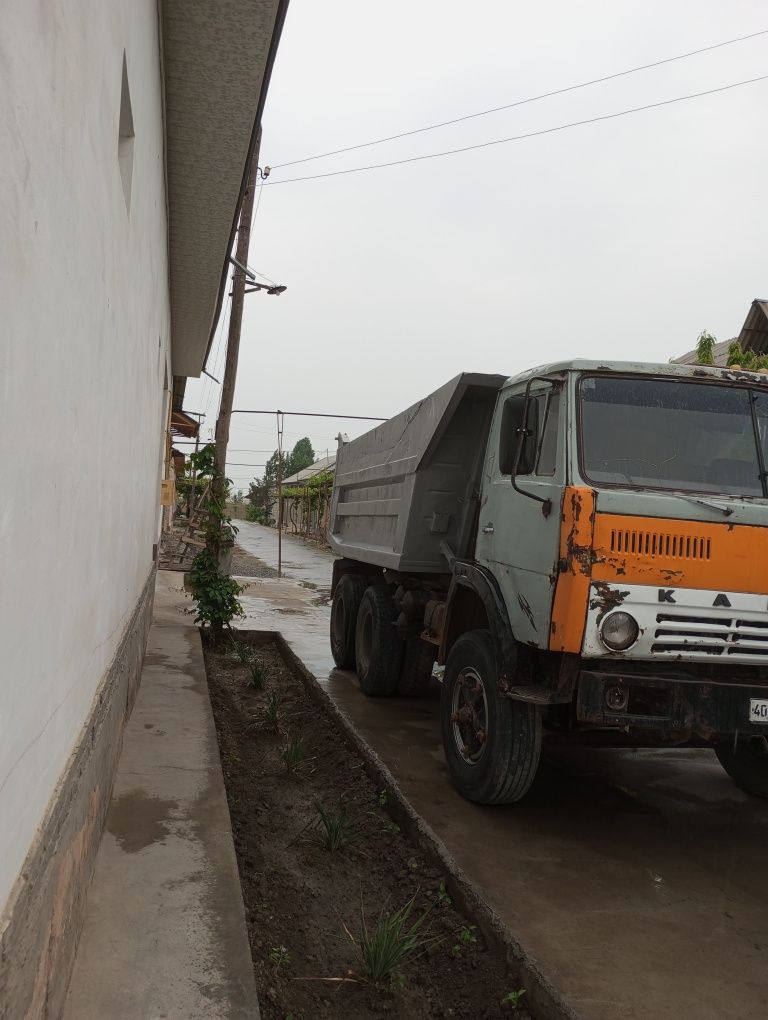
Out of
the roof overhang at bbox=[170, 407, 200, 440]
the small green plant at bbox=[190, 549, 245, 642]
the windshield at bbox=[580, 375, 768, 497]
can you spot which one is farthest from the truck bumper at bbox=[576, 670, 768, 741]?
the roof overhang at bbox=[170, 407, 200, 440]

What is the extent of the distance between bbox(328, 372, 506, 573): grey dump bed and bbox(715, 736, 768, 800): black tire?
2158 mm

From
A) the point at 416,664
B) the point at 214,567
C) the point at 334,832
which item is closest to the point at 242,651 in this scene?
the point at 214,567

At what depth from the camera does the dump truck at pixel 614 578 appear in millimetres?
3840

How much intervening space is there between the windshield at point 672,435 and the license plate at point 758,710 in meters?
1.00

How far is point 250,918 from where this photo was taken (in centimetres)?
338

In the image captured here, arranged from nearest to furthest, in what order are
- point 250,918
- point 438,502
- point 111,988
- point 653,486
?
point 111,988, point 250,918, point 653,486, point 438,502

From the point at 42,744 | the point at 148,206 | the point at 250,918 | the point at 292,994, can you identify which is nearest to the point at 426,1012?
the point at 292,994

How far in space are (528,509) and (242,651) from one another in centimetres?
499

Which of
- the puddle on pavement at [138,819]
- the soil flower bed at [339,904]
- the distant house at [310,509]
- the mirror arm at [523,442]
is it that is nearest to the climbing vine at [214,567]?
the soil flower bed at [339,904]

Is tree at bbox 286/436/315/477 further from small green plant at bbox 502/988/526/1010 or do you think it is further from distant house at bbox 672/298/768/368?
small green plant at bbox 502/988/526/1010

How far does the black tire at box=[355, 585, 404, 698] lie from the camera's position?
715 cm

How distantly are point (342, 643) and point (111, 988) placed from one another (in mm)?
5943

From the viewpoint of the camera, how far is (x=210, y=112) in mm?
5039

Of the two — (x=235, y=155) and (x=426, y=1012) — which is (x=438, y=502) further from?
(x=426, y=1012)
